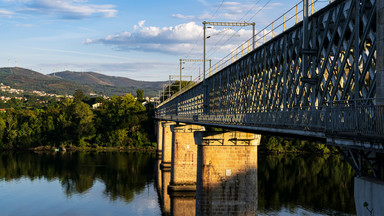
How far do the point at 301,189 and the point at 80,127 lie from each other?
227ft

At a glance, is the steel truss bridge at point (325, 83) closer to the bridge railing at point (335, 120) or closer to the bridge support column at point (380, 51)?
the bridge railing at point (335, 120)

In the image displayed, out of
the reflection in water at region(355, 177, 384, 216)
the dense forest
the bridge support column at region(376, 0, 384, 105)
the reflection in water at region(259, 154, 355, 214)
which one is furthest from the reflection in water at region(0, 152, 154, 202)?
the reflection in water at region(355, 177, 384, 216)

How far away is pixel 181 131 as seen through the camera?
192 ft

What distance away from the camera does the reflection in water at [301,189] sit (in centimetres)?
4416

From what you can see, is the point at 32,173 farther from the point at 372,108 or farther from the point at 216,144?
the point at 372,108

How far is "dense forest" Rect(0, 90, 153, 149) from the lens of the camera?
360 ft

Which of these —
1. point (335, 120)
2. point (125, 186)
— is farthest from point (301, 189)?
point (335, 120)

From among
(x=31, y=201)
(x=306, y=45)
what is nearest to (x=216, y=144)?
(x=306, y=45)

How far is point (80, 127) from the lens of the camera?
11138 centimetres

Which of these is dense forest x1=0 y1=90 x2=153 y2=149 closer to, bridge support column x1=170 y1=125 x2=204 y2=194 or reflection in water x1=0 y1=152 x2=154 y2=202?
reflection in water x1=0 y1=152 x2=154 y2=202

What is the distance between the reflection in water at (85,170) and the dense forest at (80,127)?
1141cm

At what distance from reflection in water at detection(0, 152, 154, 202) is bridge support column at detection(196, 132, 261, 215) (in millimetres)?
19673

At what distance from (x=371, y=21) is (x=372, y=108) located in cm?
424

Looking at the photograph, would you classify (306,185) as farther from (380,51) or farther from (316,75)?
(380,51)
